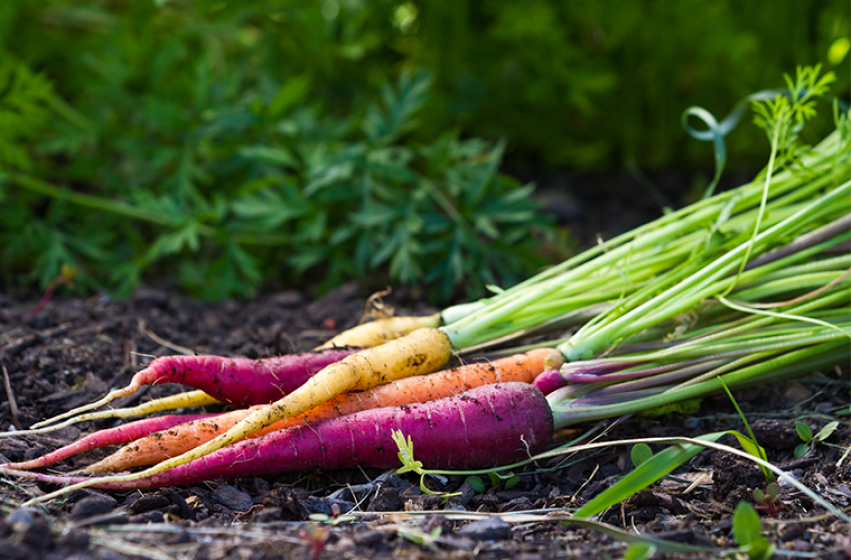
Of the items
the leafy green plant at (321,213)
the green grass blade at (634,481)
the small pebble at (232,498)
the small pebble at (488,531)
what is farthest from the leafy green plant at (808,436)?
the small pebble at (232,498)

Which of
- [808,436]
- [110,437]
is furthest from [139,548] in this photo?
[808,436]

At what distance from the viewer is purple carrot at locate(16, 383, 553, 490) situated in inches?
66.1

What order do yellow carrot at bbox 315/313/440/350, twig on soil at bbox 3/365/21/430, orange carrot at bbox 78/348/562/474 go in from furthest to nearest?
yellow carrot at bbox 315/313/440/350, twig on soil at bbox 3/365/21/430, orange carrot at bbox 78/348/562/474

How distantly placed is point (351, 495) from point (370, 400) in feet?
0.95

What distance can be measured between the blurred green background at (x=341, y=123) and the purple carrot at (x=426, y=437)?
0.89 meters

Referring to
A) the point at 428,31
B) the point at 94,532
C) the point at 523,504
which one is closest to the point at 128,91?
the point at 428,31

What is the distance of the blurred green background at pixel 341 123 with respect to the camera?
269 centimetres

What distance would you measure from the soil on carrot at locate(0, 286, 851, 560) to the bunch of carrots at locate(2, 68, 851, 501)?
0.08 metres

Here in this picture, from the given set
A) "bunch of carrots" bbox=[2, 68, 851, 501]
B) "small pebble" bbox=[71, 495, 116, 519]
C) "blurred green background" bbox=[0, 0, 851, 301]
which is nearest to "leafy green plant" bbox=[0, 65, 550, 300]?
"blurred green background" bbox=[0, 0, 851, 301]

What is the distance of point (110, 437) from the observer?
Result: 1669mm

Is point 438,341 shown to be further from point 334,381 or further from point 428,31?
point 428,31

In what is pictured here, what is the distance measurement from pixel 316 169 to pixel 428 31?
1.36 m

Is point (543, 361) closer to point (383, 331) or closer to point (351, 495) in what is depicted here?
point (383, 331)

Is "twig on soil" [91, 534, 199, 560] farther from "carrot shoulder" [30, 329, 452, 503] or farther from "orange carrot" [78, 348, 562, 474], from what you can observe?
"orange carrot" [78, 348, 562, 474]
